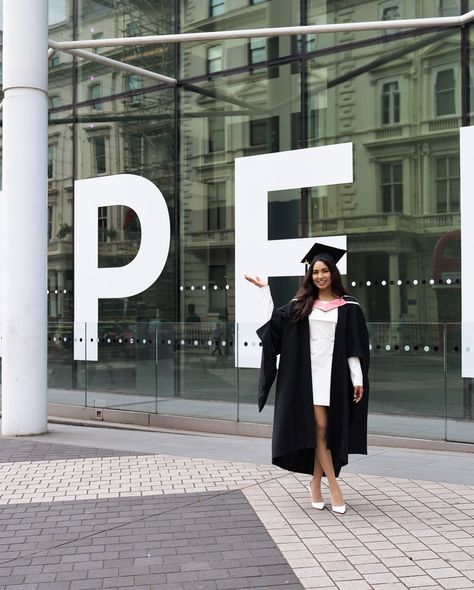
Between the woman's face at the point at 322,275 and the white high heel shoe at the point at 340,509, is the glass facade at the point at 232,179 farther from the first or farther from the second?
the woman's face at the point at 322,275

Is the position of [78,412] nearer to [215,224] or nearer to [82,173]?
[215,224]

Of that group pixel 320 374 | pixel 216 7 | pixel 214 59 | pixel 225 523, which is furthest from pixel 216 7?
pixel 225 523

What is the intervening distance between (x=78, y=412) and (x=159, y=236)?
3.49m

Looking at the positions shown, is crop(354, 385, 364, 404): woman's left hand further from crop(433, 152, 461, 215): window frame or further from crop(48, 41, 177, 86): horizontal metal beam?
crop(48, 41, 177, 86): horizontal metal beam

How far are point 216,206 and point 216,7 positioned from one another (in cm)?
373

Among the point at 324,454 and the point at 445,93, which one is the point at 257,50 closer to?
the point at 445,93

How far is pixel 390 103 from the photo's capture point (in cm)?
1130

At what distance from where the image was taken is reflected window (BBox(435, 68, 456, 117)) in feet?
35.0

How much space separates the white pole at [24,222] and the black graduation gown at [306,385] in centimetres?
490

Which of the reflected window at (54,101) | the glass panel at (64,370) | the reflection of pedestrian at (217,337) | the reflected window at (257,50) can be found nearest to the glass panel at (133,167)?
the glass panel at (64,370)

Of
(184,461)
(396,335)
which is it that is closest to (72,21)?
(396,335)

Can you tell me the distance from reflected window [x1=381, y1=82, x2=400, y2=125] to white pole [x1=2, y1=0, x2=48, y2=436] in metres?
5.03

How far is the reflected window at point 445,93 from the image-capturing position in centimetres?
1067

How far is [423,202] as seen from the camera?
1087cm
